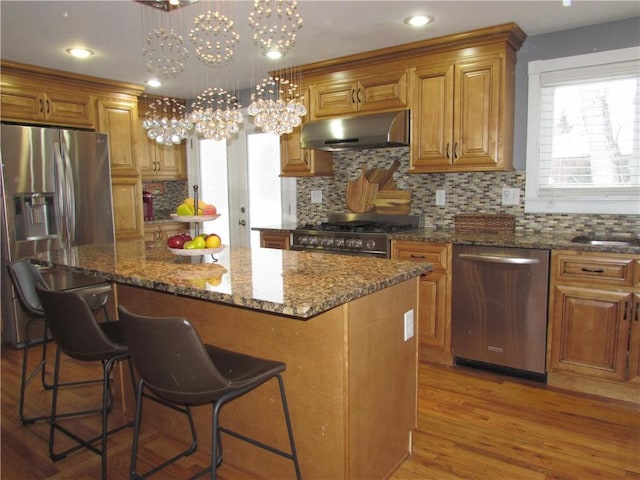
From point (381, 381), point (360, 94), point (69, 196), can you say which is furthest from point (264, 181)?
point (381, 381)

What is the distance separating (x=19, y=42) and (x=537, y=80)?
12.0 ft

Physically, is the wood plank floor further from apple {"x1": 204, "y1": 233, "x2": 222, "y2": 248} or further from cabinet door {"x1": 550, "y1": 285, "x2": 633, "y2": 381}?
apple {"x1": 204, "y1": 233, "x2": 222, "y2": 248}

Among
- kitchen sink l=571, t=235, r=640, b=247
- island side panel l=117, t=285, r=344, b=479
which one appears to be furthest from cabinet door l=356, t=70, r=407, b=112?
island side panel l=117, t=285, r=344, b=479

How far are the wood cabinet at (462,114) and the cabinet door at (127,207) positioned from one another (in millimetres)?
2809

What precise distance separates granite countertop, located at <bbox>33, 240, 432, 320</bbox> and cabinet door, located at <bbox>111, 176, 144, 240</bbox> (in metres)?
2.05

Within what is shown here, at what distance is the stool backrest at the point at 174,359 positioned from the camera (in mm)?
1458

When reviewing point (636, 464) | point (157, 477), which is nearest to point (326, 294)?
point (157, 477)

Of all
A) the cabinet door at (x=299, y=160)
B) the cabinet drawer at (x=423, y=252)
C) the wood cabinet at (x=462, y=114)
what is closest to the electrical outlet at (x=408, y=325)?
the cabinet drawer at (x=423, y=252)

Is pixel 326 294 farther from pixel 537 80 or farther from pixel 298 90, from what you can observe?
pixel 298 90

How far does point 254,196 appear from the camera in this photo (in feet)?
17.0

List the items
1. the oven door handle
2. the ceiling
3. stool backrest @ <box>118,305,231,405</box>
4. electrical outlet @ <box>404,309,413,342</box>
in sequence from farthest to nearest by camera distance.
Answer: the oven door handle, the ceiling, electrical outlet @ <box>404,309,413,342</box>, stool backrest @ <box>118,305,231,405</box>

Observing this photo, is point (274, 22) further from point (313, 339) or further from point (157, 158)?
point (157, 158)

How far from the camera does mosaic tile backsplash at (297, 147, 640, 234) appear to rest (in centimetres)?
335

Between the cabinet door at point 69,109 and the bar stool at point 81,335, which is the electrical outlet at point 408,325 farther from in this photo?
the cabinet door at point 69,109
